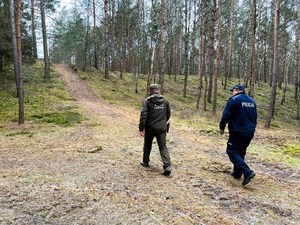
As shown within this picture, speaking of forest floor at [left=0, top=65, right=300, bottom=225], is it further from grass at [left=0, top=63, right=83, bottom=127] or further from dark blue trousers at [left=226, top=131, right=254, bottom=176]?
grass at [left=0, top=63, right=83, bottom=127]

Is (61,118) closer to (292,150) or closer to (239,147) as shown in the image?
(239,147)

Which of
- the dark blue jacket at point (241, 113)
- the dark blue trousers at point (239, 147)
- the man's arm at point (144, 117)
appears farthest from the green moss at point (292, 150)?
the man's arm at point (144, 117)

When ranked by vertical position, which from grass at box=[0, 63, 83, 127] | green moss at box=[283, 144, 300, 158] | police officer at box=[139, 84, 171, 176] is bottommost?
green moss at box=[283, 144, 300, 158]

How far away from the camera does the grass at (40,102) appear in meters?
11.9

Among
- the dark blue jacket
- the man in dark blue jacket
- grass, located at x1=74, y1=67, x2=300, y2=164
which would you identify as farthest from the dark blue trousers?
grass, located at x1=74, y1=67, x2=300, y2=164

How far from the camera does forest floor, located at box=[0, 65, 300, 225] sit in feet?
13.0

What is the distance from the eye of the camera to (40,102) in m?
15.4

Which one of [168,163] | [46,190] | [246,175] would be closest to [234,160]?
[246,175]

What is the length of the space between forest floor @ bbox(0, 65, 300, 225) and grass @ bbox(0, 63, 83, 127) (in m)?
2.85

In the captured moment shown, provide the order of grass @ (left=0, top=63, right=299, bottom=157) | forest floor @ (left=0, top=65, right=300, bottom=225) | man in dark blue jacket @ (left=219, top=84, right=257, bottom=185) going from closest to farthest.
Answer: forest floor @ (left=0, top=65, right=300, bottom=225) → man in dark blue jacket @ (left=219, top=84, right=257, bottom=185) → grass @ (left=0, top=63, right=299, bottom=157)

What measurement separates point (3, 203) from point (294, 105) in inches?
1158

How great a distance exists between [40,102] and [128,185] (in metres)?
12.1

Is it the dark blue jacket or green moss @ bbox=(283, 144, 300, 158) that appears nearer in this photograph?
the dark blue jacket

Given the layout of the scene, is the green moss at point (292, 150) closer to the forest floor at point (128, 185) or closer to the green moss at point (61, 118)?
the forest floor at point (128, 185)
